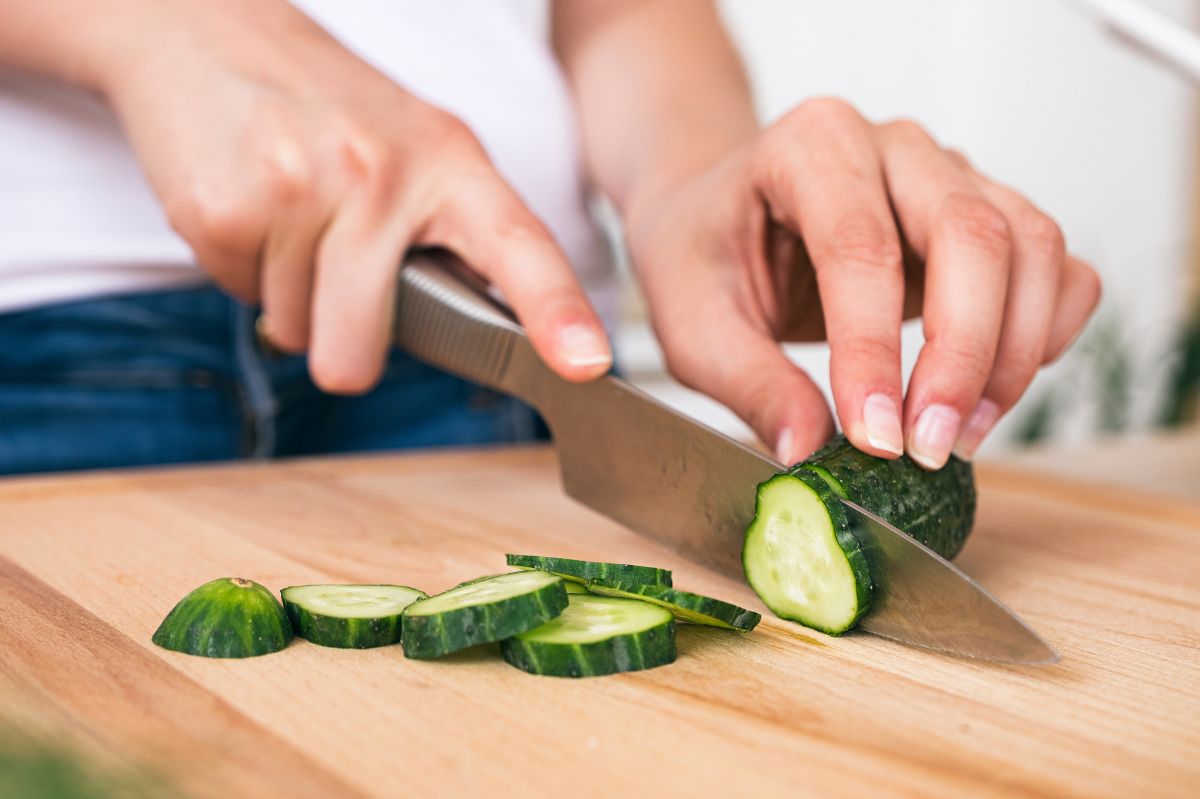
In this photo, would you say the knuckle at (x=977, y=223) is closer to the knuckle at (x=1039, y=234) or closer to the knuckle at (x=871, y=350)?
the knuckle at (x=1039, y=234)

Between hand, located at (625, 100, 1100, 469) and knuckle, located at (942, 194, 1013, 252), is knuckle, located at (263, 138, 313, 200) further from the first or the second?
knuckle, located at (942, 194, 1013, 252)

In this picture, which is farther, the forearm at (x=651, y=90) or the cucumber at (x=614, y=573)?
the forearm at (x=651, y=90)

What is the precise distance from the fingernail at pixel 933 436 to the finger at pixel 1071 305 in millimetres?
284

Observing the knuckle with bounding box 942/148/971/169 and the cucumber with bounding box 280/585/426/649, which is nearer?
the cucumber with bounding box 280/585/426/649

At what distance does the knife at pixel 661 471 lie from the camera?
1025 mm

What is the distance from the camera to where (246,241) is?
1.48 meters

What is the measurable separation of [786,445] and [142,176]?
1131mm

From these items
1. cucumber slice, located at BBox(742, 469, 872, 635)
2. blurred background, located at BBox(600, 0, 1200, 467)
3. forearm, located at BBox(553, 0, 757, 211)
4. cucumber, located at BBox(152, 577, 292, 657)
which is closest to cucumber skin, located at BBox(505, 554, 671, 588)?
cucumber slice, located at BBox(742, 469, 872, 635)

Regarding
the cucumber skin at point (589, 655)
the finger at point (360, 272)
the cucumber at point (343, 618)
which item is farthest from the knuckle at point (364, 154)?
the cucumber skin at point (589, 655)

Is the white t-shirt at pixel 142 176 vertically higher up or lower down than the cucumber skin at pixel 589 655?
higher up

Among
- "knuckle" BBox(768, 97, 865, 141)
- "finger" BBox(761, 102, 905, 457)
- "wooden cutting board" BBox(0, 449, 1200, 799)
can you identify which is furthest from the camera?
"knuckle" BBox(768, 97, 865, 141)

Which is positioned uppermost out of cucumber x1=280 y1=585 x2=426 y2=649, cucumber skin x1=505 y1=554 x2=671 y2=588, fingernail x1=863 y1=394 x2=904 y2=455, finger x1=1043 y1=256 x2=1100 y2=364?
finger x1=1043 y1=256 x2=1100 y2=364

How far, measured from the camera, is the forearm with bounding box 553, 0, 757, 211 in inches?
72.4

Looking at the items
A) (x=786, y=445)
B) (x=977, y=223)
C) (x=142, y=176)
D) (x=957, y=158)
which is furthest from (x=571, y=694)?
(x=142, y=176)
